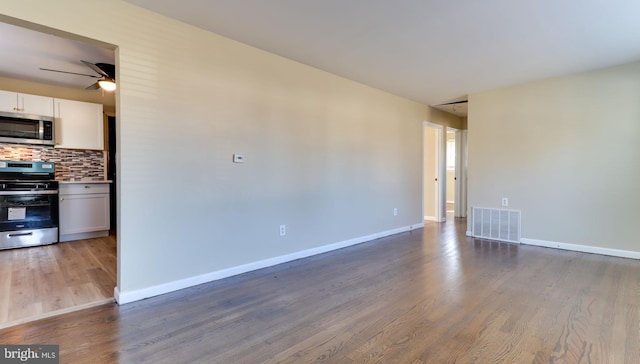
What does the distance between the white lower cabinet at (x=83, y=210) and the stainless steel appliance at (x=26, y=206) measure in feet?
0.50

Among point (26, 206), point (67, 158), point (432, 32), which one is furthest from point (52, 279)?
point (432, 32)

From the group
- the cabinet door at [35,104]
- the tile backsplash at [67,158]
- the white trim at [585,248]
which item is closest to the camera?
the white trim at [585,248]

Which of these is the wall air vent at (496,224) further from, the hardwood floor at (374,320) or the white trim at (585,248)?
the hardwood floor at (374,320)

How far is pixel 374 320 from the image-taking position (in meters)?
2.19

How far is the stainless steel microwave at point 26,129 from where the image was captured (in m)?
4.23

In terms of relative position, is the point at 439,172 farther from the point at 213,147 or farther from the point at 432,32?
the point at 213,147

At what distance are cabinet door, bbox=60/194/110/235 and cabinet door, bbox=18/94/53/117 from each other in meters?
1.32

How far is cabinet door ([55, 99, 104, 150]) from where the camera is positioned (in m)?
4.67

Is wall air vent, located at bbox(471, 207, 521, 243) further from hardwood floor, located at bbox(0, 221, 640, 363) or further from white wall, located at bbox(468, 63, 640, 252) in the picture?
hardwood floor, located at bbox(0, 221, 640, 363)

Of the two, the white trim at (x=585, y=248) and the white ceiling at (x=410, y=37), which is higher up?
the white ceiling at (x=410, y=37)

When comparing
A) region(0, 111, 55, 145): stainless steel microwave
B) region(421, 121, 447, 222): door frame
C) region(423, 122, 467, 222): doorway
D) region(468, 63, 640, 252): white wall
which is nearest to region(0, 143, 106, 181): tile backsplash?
region(0, 111, 55, 145): stainless steel microwave

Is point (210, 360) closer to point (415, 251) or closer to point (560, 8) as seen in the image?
Result: point (415, 251)

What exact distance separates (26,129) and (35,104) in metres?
0.40

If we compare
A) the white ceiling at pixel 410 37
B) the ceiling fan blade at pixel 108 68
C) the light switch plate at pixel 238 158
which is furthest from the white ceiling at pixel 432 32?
the ceiling fan blade at pixel 108 68
